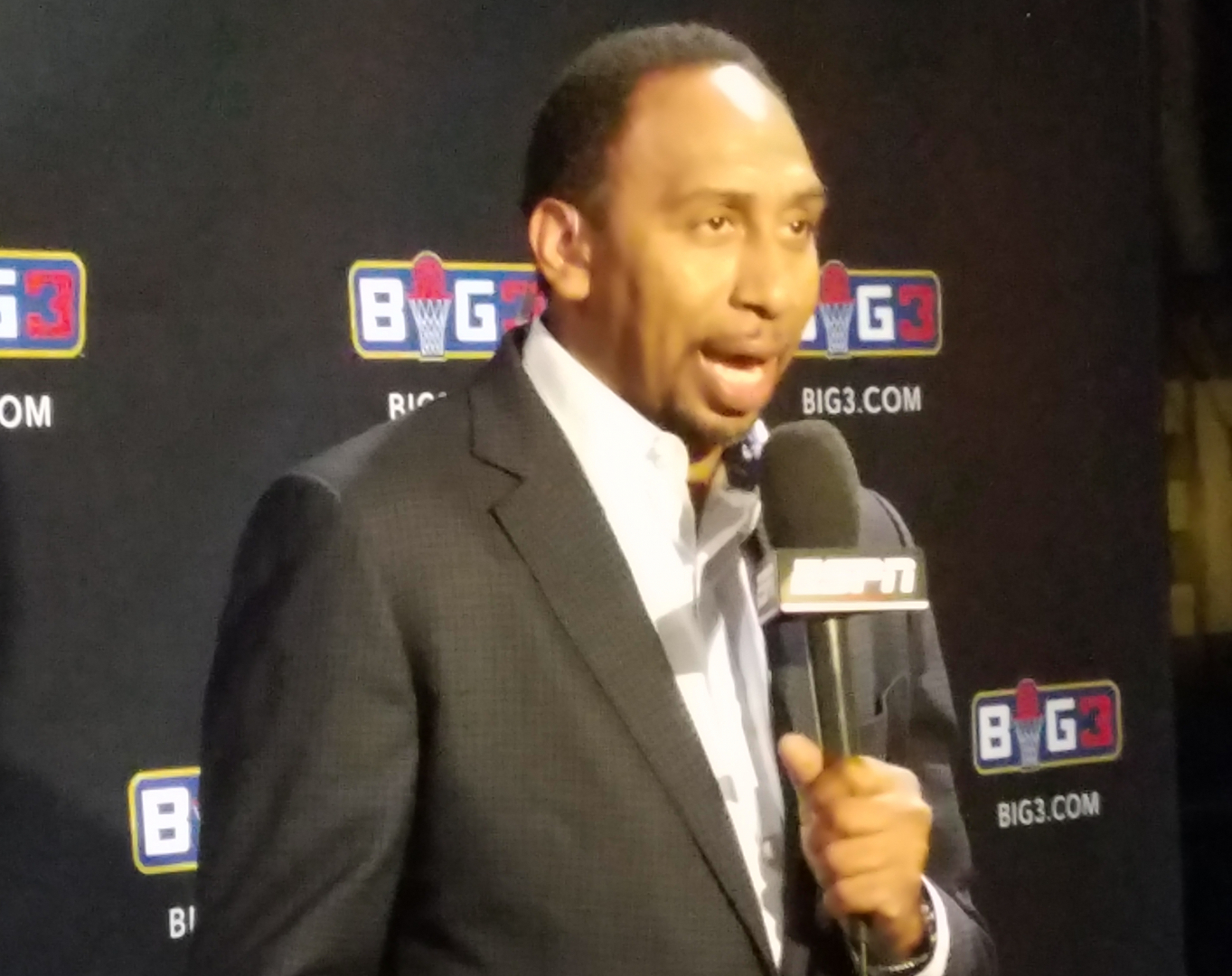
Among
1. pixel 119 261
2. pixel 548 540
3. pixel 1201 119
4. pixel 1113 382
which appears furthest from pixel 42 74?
pixel 1201 119

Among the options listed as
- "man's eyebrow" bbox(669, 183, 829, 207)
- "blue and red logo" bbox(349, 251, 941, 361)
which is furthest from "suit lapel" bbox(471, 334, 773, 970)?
"blue and red logo" bbox(349, 251, 941, 361)

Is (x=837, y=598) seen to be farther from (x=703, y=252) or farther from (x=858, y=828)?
(x=703, y=252)

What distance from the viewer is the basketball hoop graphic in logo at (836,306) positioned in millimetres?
2240

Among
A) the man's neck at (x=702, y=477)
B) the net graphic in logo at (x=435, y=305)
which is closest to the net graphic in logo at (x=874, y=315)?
the net graphic in logo at (x=435, y=305)

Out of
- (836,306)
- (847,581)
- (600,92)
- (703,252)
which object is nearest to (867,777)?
(847,581)

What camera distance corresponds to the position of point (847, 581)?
103 cm

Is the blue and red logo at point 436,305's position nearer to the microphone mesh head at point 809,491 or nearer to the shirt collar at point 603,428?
the shirt collar at point 603,428

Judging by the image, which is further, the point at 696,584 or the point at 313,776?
the point at 696,584

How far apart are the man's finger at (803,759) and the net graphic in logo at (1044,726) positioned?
4.54ft

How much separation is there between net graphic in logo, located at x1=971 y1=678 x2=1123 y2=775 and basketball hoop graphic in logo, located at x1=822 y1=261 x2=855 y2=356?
616 mm

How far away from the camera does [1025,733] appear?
2377 mm

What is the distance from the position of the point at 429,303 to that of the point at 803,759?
1.11 m

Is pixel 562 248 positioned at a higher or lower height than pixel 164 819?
higher

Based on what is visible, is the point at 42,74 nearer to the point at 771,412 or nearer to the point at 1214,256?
the point at 771,412
